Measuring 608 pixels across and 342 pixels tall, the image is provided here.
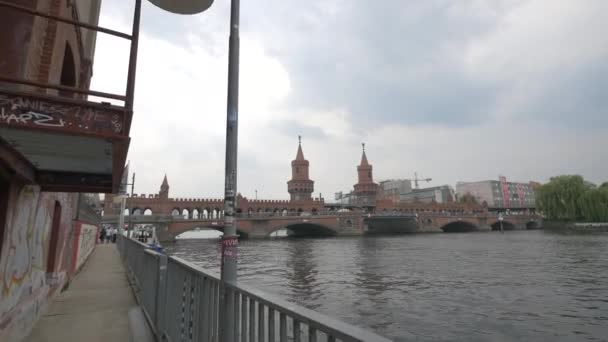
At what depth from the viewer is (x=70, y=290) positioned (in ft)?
29.0

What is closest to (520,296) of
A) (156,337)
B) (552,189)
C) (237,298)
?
(156,337)

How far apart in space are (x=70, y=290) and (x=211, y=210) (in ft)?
173

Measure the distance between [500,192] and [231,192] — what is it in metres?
134

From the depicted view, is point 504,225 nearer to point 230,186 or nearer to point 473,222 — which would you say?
point 473,222

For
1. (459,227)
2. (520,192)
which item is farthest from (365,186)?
(520,192)

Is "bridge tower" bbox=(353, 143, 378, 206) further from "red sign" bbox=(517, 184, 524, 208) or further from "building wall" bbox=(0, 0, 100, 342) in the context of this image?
"building wall" bbox=(0, 0, 100, 342)

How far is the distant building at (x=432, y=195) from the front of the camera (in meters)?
120

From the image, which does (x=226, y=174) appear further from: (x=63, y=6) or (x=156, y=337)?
(x=63, y=6)

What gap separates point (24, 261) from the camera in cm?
462

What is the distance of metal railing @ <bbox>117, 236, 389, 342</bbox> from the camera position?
1587 millimetres

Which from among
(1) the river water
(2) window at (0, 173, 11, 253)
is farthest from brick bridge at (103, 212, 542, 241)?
(2) window at (0, 173, 11, 253)

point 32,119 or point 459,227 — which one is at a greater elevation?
point 32,119

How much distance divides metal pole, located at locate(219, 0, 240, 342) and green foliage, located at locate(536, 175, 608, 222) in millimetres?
68123

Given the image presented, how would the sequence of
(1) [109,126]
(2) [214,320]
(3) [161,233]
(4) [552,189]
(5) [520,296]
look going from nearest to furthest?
(1) [109,126], (2) [214,320], (5) [520,296], (3) [161,233], (4) [552,189]
